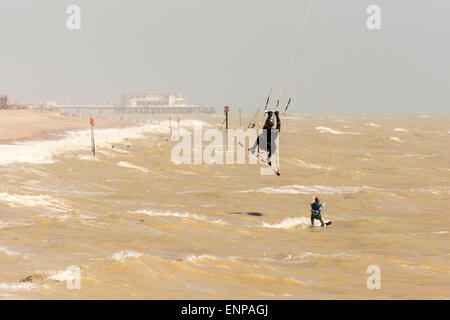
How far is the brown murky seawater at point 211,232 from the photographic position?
1137 centimetres

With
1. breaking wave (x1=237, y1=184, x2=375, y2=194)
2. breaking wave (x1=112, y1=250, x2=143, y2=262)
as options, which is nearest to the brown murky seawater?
breaking wave (x1=112, y1=250, x2=143, y2=262)

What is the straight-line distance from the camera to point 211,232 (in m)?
17.2

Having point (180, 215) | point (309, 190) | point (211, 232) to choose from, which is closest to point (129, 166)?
point (309, 190)

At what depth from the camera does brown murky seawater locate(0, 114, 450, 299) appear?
11367 millimetres

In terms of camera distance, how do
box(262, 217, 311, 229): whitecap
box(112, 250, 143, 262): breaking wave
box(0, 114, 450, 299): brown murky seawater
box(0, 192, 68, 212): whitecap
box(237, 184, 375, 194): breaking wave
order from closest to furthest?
1. box(0, 114, 450, 299): brown murky seawater
2. box(112, 250, 143, 262): breaking wave
3. box(262, 217, 311, 229): whitecap
4. box(0, 192, 68, 212): whitecap
5. box(237, 184, 375, 194): breaking wave

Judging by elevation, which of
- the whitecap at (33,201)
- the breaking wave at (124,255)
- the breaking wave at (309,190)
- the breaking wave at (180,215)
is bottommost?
the breaking wave at (309,190)

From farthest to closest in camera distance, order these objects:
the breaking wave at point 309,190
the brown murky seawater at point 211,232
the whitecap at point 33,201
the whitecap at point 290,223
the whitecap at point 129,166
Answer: the whitecap at point 129,166 → the breaking wave at point 309,190 → the whitecap at point 33,201 → the whitecap at point 290,223 → the brown murky seawater at point 211,232

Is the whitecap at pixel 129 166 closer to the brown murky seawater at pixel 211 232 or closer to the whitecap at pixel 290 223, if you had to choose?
the brown murky seawater at pixel 211 232

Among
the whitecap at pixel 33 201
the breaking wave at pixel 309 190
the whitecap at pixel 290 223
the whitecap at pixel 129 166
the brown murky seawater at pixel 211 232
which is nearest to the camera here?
the brown murky seawater at pixel 211 232

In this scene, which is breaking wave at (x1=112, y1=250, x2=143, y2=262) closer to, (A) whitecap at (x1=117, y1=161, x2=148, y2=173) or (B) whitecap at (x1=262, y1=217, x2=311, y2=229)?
(B) whitecap at (x1=262, y1=217, x2=311, y2=229)

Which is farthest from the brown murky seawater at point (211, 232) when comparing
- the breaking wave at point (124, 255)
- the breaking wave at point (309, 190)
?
the breaking wave at point (309, 190)

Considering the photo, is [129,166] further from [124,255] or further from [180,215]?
[124,255]

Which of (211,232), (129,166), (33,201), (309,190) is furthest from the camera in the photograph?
(129,166)
